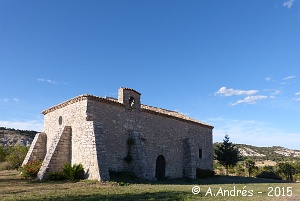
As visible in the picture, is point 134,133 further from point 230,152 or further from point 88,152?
point 230,152

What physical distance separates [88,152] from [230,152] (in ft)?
72.8

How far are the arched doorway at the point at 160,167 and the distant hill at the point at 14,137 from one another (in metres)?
44.4

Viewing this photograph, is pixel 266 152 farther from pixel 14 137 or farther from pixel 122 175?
pixel 122 175

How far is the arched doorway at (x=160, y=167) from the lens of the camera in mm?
20500

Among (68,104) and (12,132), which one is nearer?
(68,104)

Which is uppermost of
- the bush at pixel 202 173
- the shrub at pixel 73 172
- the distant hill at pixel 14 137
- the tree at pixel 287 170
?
the distant hill at pixel 14 137

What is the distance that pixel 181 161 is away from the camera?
2302cm

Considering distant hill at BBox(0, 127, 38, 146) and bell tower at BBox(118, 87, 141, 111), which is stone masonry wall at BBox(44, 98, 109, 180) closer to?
bell tower at BBox(118, 87, 141, 111)

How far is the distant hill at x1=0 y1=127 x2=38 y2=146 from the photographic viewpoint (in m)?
57.1

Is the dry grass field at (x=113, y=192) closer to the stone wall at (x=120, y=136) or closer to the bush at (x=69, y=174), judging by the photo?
the bush at (x=69, y=174)

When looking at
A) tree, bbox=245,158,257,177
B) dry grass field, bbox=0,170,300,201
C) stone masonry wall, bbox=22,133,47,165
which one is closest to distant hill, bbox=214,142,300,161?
tree, bbox=245,158,257,177

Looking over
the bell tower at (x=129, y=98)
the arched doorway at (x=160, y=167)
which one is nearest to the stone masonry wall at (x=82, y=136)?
the bell tower at (x=129, y=98)

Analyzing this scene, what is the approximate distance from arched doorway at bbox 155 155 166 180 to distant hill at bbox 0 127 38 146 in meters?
44.4

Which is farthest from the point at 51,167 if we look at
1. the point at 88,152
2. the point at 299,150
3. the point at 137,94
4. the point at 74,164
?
the point at 299,150
